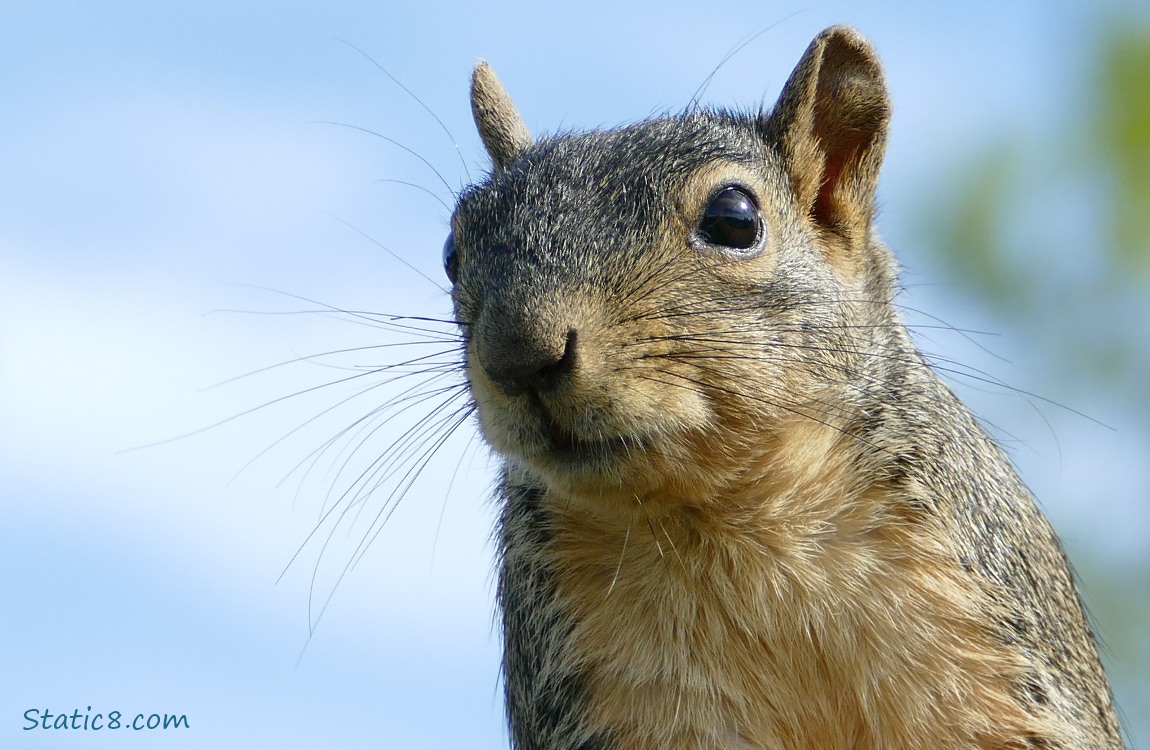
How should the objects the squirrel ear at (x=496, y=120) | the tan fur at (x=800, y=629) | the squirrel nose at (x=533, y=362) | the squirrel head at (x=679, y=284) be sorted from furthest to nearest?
the squirrel ear at (x=496, y=120) → the tan fur at (x=800, y=629) → the squirrel head at (x=679, y=284) → the squirrel nose at (x=533, y=362)

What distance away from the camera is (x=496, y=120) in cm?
575

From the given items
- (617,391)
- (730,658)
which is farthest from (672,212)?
(730,658)

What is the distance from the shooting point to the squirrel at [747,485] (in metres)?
4.05

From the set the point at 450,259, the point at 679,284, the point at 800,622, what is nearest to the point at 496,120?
the point at 450,259

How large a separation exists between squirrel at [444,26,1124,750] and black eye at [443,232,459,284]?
0.5 inches

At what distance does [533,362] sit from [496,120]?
2290mm

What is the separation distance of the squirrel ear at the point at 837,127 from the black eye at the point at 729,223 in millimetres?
444

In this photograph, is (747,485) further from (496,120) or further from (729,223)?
(496,120)

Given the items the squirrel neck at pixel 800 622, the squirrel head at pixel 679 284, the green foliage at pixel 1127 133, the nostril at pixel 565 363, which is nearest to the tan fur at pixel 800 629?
the squirrel neck at pixel 800 622

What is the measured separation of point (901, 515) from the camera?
4516mm

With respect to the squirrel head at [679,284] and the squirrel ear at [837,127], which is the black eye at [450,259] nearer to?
the squirrel head at [679,284]

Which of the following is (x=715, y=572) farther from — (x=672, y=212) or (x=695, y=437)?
(x=672, y=212)

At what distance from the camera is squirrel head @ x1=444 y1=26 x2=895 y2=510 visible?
3842 millimetres

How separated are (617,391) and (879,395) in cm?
123
